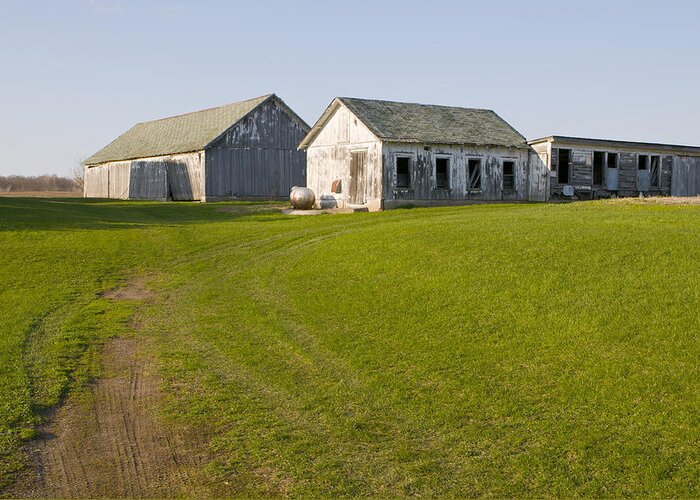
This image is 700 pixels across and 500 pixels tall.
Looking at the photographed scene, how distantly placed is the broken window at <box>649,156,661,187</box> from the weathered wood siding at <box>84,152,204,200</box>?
2604 cm

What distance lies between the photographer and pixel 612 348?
34.8ft

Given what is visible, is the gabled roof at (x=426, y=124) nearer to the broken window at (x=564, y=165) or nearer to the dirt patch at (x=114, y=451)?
the broken window at (x=564, y=165)

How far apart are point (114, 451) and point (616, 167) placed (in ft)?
127

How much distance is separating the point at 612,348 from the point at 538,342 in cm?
103

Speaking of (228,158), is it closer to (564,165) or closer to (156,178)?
(156,178)

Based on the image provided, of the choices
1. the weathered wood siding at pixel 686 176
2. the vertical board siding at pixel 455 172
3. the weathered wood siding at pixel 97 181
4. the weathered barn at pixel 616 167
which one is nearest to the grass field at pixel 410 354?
the vertical board siding at pixel 455 172

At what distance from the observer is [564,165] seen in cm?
4381

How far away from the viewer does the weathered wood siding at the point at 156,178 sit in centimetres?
4788

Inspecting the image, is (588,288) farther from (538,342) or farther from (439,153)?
(439,153)

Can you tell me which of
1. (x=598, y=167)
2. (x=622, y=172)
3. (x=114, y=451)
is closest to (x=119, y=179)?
(x=598, y=167)

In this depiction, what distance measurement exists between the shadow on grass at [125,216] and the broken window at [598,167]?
18.0 m

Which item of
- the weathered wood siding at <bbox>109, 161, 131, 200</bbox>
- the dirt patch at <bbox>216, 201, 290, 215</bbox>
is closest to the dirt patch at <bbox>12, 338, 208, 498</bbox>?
the dirt patch at <bbox>216, 201, 290, 215</bbox>

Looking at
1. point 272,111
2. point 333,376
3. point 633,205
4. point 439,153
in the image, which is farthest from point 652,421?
point 272,111

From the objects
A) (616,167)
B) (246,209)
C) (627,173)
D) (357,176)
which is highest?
(616,167)
